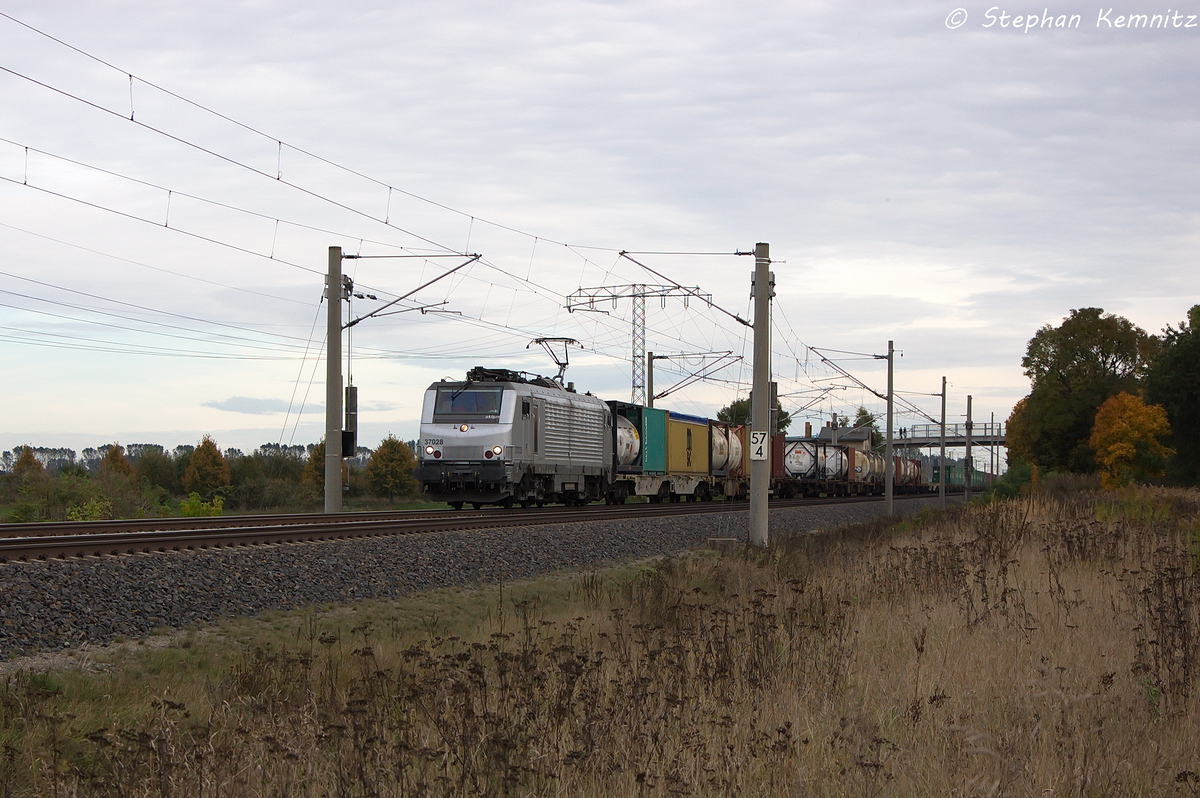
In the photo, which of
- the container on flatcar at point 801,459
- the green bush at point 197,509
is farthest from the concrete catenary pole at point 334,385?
the container on flatcar at point 801,459

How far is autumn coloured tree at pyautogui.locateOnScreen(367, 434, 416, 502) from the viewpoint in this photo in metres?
93.7

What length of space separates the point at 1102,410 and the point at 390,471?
56.4 metres

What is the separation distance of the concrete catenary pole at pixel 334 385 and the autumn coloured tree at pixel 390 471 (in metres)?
66.0

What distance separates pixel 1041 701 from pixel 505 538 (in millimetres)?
12974

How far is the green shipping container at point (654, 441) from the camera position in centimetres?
3875

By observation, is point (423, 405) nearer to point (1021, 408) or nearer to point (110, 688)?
point (110, 688)

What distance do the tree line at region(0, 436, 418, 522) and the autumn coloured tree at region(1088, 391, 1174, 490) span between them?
145ft

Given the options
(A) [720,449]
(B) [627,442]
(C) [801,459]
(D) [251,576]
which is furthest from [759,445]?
(C) [801,459]

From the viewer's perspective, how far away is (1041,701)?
664 cm

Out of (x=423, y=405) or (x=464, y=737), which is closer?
(x=464, y=737)

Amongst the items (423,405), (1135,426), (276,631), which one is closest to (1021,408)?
(1135,426)

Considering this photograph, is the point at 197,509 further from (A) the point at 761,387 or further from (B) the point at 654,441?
(A) the point at 761,387

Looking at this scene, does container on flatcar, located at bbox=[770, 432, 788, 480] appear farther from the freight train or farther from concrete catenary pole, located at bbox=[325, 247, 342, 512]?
concrete catenary pole, located at bbox=[325, 247, 342, 512]

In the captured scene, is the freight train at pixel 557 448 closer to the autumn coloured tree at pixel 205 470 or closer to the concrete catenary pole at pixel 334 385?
the concrete catenary pole at pixel 334 385
